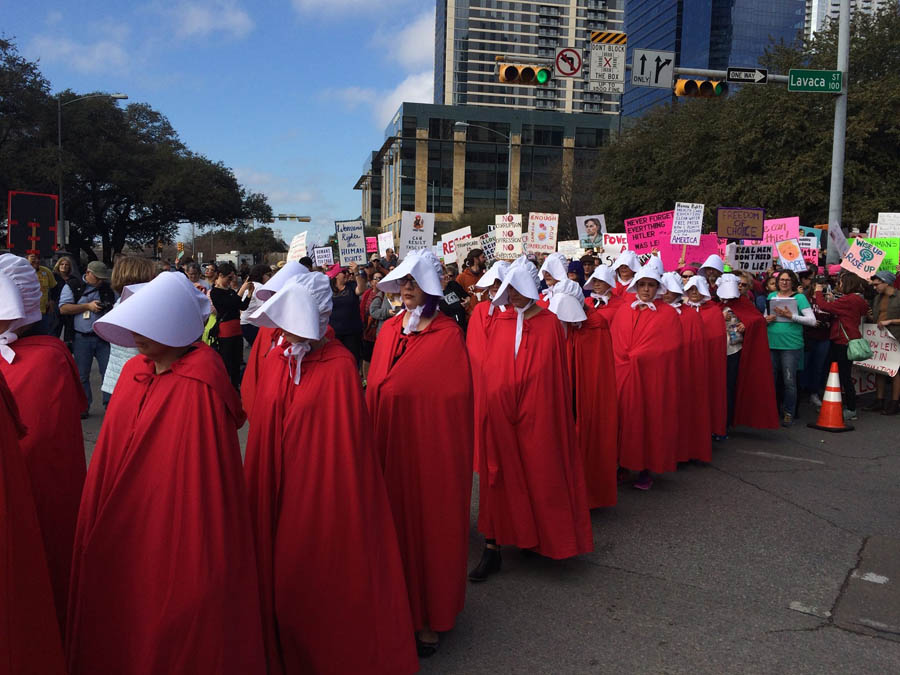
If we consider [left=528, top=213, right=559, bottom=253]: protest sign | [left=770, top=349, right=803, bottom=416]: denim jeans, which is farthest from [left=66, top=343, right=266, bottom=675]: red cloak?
[left=528, top=213, right=559, bottom=253]: protest sign

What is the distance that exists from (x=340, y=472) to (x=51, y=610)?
3.65ft

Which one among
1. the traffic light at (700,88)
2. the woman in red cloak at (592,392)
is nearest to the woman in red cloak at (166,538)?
the woman in red cloak at (592,392)

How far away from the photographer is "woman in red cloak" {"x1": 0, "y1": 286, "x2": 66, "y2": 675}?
2.33m

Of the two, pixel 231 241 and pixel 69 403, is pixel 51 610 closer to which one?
pixel 69 403

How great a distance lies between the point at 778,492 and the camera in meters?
6.95

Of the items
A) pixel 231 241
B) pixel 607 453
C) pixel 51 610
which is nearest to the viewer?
pixel 51 610

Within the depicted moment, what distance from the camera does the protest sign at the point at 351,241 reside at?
620 inches

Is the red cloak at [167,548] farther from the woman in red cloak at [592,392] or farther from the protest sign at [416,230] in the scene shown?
the protest sign at [416,230]

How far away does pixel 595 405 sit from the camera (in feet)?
19.7

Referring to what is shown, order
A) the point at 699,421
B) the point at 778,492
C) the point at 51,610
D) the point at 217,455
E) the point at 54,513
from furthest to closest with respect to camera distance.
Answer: the point at 699,421 → the point at 778,492 → the point at 54,513 → the point at 217,455 → the point at 51,610

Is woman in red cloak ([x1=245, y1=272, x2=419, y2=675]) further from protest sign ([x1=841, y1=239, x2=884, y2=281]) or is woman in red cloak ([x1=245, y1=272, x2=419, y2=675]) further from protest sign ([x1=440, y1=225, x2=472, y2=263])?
protest sign ([x1=440, y1=225, x2=472, y2=263])

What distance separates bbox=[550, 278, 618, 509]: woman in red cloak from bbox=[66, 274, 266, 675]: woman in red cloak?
3537 millimetres

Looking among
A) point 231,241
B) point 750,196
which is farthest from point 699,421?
Result: point 231,241

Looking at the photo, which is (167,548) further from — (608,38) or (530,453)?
(608,38)
